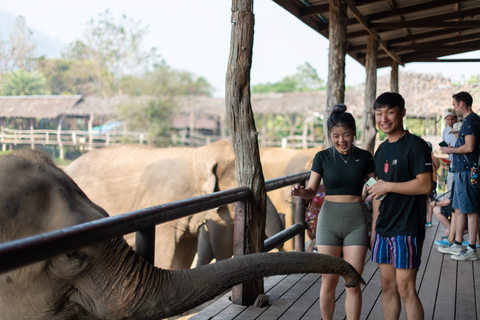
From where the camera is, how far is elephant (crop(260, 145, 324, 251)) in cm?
960

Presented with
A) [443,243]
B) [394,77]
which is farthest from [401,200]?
[394,77]

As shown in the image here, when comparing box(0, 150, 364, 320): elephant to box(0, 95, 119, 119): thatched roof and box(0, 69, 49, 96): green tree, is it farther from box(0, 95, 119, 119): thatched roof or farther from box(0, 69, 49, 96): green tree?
box(0, 69, 49, 96): green tree

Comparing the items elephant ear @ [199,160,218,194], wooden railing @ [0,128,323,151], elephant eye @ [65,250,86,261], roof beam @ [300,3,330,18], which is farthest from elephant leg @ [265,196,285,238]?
wooden railing @ [0,128,323,151]

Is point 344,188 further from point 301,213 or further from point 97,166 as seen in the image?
point 97,166

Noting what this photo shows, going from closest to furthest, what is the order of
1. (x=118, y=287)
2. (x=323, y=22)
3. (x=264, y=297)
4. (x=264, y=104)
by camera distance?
(x=118, y=287), (x=264, y=297), (x=323, y=22), (x=264, y=104)

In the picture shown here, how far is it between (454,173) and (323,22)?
11.0 feet

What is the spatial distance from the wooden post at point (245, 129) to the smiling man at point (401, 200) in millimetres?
1047

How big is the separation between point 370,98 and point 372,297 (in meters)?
4.90

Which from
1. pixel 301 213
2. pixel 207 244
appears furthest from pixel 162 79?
pixel 301 213

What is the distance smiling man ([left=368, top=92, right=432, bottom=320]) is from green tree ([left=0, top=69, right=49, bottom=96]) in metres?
46.8

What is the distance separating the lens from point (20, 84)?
44.6m

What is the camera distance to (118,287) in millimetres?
1960

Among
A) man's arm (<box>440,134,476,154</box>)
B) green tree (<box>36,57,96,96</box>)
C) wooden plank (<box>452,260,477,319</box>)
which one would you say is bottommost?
wooden plank (<box>452,260,477,319</box>)

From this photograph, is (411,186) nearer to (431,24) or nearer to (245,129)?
(245,129)
